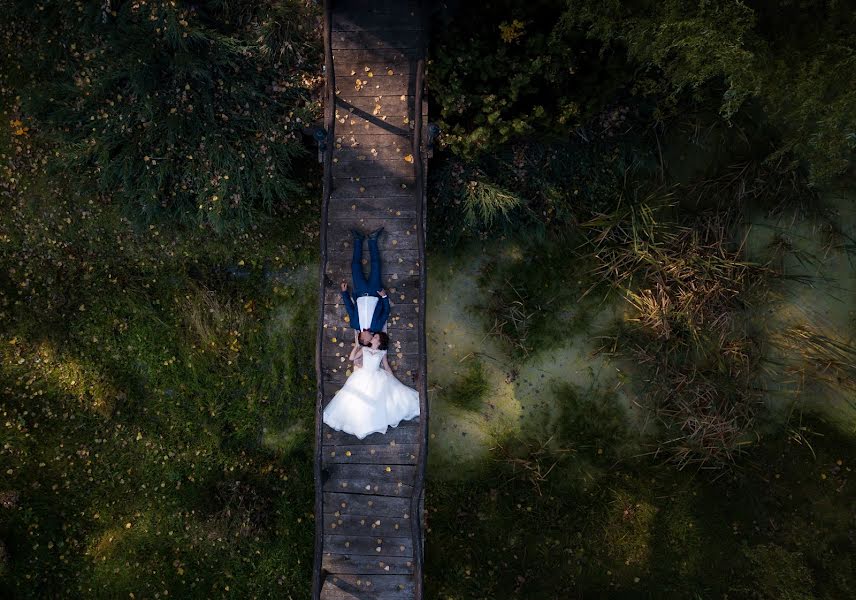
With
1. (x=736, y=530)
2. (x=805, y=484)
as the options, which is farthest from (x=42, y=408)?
(x=805, y=484)

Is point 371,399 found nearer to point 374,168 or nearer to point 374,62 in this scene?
point 374,168

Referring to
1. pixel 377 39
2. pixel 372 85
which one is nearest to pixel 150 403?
pixel 372 85

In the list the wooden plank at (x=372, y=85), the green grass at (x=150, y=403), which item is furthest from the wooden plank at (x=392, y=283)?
the wooden plank at (x=372, y=85)

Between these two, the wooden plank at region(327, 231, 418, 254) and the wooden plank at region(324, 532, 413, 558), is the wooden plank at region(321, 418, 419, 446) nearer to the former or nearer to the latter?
the wooden plank at region(324, 532, 413, 558)

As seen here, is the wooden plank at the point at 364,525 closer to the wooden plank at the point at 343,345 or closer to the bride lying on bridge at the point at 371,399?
the bride lying on bridge at the point at 371,399

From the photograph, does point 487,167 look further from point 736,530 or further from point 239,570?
point 239,570

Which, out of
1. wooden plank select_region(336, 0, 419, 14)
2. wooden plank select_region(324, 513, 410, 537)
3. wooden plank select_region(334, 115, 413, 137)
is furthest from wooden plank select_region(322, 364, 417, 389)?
wooden plank select_region(336, 0, 419, 14)
